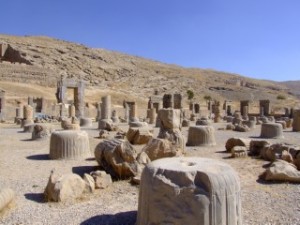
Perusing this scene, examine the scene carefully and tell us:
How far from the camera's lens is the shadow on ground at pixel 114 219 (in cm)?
513

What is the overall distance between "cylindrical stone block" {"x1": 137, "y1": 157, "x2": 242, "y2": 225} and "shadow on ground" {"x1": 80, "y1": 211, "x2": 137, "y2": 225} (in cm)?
70

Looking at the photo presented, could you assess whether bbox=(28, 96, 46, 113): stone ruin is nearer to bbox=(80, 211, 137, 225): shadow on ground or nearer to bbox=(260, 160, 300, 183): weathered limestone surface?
bbox=(260, 160, 300, 183): weathered limestone surface

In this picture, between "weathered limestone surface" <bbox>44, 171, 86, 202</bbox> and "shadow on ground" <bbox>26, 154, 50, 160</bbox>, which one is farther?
"shadow on ground" <bbox>26, 154, 50, 160</bbox>

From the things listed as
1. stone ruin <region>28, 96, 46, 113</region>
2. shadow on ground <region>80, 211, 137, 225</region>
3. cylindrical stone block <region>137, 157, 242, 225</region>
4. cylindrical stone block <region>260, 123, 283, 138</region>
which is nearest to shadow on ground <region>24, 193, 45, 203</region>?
shadow on ground <region>80, 211, 137, 225</region>

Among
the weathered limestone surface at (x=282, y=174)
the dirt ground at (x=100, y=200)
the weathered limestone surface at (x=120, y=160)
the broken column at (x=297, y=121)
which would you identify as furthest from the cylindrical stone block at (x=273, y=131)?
the weathered limestone surface at (x=120, y=160)

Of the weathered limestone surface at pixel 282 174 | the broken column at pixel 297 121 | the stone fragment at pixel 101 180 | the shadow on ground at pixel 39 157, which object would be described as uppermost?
the broken column at pixel 297 121

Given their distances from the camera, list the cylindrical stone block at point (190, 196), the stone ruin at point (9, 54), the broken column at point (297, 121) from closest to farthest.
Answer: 1. the cylindrical stone block at point (190, 196)
2. the broken column at point (297, 121)
3. the stone ruin at point (9, 54)

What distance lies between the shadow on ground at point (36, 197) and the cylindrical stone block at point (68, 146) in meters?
3.32

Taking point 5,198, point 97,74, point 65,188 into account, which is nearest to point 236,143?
point 65,188

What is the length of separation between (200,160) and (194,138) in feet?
25.9

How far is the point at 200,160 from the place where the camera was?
203 inches

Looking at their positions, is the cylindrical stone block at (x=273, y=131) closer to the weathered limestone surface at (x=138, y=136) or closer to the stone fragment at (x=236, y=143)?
the stone fragment at (x=236, y=143)

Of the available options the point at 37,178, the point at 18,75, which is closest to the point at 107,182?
the point at 37,178

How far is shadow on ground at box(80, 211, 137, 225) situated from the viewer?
16.8 ft
